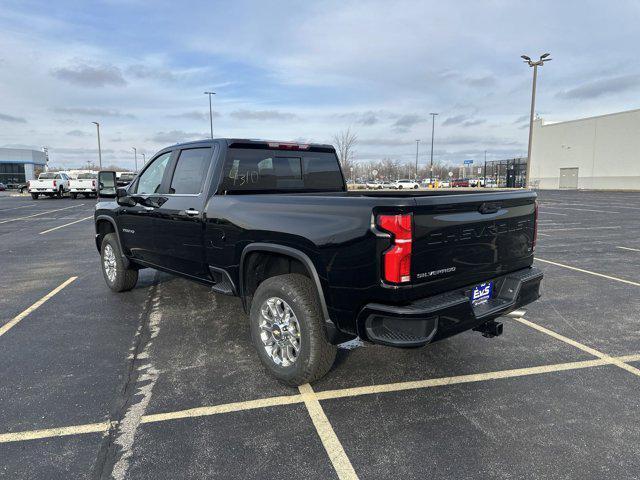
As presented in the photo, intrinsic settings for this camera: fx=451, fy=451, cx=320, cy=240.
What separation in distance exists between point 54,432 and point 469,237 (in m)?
3.04

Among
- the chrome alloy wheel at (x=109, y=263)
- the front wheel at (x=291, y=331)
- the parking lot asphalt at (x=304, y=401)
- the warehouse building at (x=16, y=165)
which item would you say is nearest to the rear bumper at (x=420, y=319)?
the front wheel at (x=291, y=331)

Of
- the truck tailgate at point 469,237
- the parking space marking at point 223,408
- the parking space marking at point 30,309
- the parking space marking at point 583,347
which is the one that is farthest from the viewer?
the parking space marking at point 30,309

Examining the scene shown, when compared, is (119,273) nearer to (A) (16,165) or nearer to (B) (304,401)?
(B) (304,401)

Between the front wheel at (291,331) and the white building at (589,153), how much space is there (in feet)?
193

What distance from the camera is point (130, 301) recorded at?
19.3 feet

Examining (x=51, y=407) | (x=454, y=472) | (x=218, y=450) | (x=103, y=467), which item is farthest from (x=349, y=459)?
(x=51, y=407)

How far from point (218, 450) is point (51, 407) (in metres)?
1.39

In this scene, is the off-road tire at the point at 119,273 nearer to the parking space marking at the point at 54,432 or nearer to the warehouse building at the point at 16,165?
the parking space marking at the point at 54,432

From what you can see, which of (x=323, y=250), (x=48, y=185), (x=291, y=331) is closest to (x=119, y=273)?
(x=291, y=331)

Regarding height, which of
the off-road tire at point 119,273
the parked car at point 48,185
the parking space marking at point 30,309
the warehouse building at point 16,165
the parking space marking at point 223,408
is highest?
the warehouse building at point 16,165

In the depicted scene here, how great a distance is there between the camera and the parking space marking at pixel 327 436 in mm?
2547

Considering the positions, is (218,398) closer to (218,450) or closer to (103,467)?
(218,450)

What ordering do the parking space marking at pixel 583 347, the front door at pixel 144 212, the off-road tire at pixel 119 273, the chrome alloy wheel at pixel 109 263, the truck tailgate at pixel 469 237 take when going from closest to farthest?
the truck tailgate at pixel 469 237 < the parking space marking at pixel 583 347 < the front door at pixel 144 212 < the off-road tire at pixel 119 273 < the chrome alloy wheel at pixel 109 263

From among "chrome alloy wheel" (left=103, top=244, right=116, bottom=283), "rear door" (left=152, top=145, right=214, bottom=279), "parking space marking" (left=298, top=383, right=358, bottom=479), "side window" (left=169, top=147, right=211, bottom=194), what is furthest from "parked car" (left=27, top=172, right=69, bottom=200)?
"parking space marking" (left=298, top=383, right=358, bottom=479)
